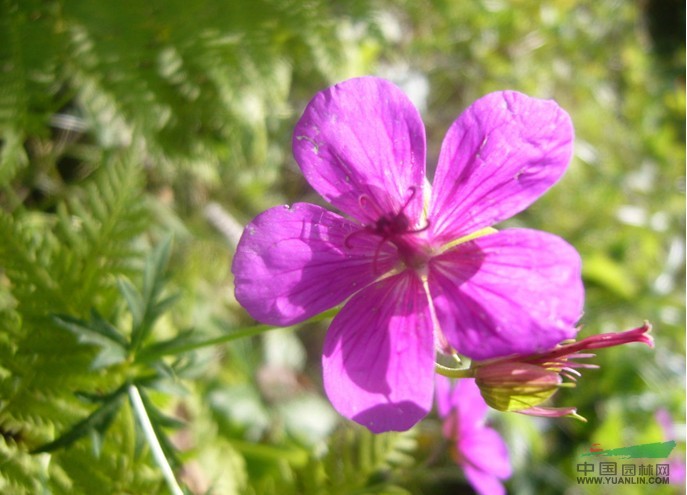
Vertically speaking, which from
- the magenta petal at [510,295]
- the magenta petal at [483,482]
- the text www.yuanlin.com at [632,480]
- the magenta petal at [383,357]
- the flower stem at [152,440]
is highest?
the magenta petal at [510,295]

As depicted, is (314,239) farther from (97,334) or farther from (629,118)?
(629,118)

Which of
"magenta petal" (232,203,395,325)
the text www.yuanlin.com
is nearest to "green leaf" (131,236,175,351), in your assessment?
"magenta petal" (232,203,395,325)

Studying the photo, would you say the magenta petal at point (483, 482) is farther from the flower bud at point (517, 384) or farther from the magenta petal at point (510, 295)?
the magenta petal at point (510, 295)

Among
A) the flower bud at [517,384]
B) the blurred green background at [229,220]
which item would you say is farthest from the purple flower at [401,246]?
the blurred green background at [229,220]

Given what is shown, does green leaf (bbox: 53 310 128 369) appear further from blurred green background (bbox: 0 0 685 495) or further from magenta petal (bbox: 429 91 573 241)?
magenta petal (bbox: 429 91 573 241)

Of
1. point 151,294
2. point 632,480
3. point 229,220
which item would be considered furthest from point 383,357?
point 632,480

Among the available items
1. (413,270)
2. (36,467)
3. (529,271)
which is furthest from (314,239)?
(36,467)

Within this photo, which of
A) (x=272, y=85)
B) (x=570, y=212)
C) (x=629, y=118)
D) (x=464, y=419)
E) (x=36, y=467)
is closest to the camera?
(x=36, y=467)
